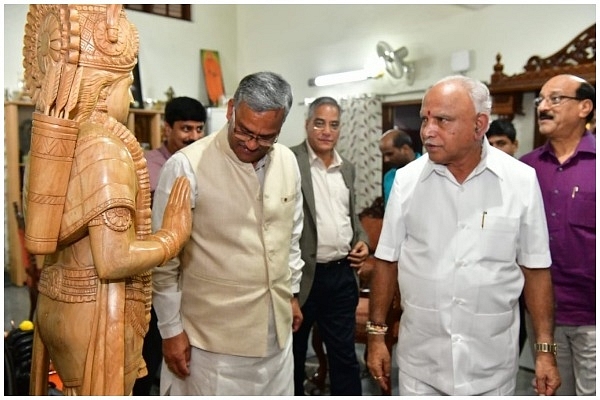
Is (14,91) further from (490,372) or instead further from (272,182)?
(490,372)

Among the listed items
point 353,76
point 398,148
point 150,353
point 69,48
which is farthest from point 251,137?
point 353,76

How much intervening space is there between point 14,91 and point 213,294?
4.96 metres

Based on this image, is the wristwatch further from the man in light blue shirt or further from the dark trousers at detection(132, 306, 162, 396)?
the man in light blue shirt

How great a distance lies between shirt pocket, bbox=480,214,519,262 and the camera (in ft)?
5.27

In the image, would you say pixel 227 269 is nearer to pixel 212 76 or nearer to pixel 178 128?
pixel 178 128

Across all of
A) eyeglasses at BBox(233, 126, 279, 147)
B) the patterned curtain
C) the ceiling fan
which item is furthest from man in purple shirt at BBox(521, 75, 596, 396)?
the patterned curtain

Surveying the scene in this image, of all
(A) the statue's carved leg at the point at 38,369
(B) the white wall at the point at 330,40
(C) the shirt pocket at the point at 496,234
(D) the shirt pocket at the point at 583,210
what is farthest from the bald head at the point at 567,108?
(B) the white wall at the point at 330,40

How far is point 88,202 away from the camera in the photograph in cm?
115

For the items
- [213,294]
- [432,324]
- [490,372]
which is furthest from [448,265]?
[213,294]

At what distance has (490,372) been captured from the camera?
163 centimetres

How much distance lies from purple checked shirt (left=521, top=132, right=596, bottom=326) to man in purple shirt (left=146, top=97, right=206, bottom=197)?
1.57 meters

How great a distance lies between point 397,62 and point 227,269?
13.8 ft

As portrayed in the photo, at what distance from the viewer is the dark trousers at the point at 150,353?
2328 mm

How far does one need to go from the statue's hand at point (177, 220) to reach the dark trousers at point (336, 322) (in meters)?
1.29
